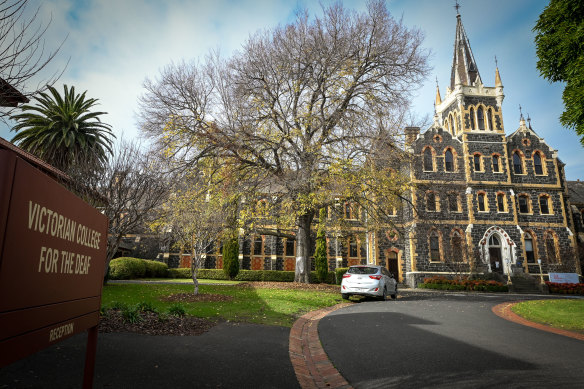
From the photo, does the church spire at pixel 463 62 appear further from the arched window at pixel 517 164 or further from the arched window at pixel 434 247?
the arched window at pixel 434 247

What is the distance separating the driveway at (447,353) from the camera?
4.71 metres

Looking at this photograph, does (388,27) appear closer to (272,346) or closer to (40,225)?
(272,346)

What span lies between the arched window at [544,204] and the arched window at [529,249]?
2.82 m

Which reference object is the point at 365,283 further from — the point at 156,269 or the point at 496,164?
the point at 496,164

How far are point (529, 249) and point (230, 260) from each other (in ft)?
90.0

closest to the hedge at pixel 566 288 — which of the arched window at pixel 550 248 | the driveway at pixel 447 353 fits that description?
the arched window at pixel 550 248

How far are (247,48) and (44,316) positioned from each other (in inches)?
667

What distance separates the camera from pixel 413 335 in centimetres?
756

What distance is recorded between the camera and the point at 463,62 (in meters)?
37.8

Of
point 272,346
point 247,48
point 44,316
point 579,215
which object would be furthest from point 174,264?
point 579,215

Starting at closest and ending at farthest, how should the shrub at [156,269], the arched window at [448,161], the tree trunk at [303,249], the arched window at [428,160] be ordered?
the tree trunk at [303,249] → the shrub at [156,269] → the arched window at [428,160] → the arched window at [448,161]

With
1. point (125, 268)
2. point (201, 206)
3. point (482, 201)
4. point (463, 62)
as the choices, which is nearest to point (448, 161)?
point (482, 201)

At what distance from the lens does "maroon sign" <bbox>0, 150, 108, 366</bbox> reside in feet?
6.37

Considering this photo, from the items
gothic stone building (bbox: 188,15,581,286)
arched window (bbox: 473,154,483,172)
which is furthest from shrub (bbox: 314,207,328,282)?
arched window (bbox: 473,154,483,172)
